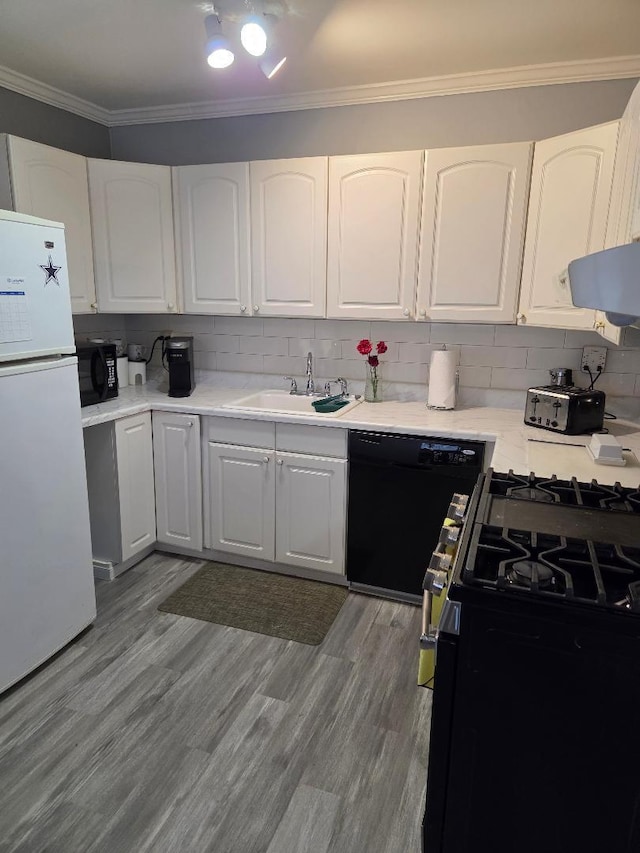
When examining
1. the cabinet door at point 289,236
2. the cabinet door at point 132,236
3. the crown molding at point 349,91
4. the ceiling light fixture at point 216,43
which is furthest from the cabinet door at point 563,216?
the cabinet door at point 132,236

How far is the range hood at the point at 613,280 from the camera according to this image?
80cm

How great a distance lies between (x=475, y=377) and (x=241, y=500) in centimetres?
142

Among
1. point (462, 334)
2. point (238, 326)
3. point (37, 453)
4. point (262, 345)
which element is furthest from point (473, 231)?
point (37, 453)

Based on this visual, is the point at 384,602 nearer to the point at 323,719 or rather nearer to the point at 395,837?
the point at 323,719

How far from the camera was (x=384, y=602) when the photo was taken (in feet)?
9.10

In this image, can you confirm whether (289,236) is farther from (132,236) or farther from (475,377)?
(475,377)

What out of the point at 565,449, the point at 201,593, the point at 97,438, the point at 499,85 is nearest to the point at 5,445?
the point at 97,438

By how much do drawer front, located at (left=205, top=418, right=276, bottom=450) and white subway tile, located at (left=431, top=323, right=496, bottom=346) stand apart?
104 cm

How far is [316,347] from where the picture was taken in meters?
3.27

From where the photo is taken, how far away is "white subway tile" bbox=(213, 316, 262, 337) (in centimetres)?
336

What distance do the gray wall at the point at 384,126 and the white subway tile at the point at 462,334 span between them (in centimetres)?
90

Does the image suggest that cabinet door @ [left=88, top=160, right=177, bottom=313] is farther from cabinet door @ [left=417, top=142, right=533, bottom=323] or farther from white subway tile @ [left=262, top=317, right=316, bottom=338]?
cabinet door @ [left=417, top=142, right=533, bottom=323]

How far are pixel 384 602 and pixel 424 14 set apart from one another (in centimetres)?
252

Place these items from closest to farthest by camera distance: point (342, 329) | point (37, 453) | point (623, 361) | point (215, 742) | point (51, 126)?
1. point (215, 742)
2. point (37, 453)
3. point (623, 361)
4. point (51, 126)
5. point (342, 329)
